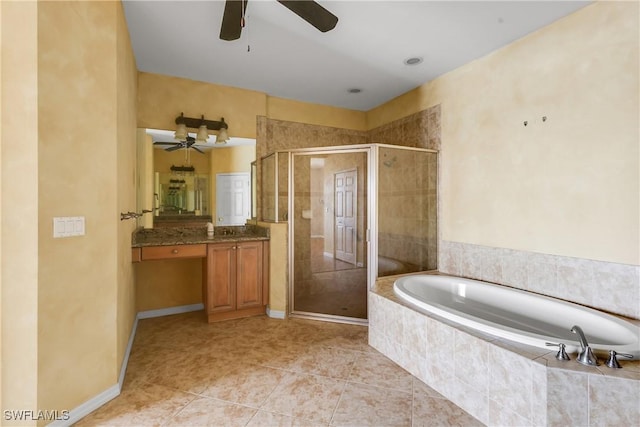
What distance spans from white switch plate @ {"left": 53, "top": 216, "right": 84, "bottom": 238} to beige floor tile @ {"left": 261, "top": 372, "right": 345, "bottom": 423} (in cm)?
143

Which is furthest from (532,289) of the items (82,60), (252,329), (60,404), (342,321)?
(82,60)

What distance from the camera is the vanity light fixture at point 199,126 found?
10.5 feet

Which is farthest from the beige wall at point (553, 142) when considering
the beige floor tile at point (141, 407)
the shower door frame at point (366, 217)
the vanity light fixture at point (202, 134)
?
the beige floor tile at point (141, 407)

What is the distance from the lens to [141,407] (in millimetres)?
1758

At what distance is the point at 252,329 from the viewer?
288 centimetres

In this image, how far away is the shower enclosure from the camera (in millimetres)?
3014

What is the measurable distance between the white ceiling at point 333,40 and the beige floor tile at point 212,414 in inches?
101

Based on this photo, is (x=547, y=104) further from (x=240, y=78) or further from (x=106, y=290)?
(x=106, y=290)

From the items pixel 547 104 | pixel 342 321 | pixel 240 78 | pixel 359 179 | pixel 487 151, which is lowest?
pixel 342 321

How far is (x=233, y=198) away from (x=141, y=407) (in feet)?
7.15

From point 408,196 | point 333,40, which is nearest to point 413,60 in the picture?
point 333,40

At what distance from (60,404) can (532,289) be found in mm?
3133

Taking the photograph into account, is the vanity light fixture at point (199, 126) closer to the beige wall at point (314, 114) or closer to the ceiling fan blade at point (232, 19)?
the beige wall at point (314, 114)

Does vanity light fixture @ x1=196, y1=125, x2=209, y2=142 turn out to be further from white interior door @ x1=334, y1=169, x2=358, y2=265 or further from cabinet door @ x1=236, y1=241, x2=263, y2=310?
white interior door @ x1=334, y1=169, x2=358, y2=265
